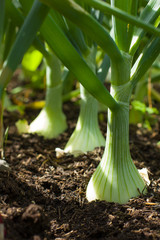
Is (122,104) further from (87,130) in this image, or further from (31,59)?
(31,59)

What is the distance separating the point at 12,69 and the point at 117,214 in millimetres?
529

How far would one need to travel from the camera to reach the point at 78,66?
92 cm

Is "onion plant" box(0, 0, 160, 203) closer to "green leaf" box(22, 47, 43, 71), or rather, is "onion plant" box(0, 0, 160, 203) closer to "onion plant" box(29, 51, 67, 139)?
"onion plant" box(29, 51, 67, 139)

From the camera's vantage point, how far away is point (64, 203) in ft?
3.43

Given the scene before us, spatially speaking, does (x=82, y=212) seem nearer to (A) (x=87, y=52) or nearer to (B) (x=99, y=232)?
(B) (x=99, y=232)

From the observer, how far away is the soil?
0.84m

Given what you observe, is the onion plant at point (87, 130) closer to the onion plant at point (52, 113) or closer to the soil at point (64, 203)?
the soil at point (64, 203)

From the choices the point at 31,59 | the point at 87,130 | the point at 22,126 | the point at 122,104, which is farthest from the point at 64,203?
the point at 31,59

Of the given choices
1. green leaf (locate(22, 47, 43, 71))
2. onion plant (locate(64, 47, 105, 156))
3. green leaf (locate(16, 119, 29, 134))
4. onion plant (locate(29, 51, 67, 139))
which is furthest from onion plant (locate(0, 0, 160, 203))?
green leaf (locate(22, 47, 43, 71))

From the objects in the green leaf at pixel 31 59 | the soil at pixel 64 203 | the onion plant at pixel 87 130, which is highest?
the green leaf at pixel 31 59

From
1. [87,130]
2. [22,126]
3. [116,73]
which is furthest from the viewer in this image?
[22,126]

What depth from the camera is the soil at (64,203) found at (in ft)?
2.76

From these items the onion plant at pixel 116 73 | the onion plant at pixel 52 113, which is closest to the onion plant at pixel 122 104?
the onion plant at pixel 116 73

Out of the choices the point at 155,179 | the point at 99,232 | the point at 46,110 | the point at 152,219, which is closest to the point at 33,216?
the point at 99,232
